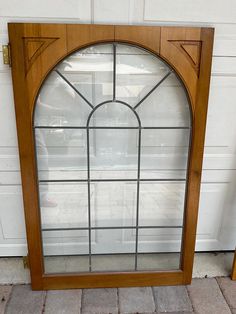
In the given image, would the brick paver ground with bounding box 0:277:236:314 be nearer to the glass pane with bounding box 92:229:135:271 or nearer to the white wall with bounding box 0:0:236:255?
the glass pane with bounding box 92:229:135:271

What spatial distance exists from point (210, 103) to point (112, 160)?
0.69 metres

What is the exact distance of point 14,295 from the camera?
161 cm

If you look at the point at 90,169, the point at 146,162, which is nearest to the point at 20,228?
the point at 90,169

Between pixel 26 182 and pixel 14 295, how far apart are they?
739 millimetres

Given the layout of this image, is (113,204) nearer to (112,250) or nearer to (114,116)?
(112,250)

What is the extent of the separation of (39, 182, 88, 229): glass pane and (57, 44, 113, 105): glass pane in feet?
1.83

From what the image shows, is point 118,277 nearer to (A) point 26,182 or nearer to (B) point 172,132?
(A) point 26,182

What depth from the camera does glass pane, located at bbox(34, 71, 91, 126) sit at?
56.4 inches

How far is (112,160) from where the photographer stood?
62.3 inches

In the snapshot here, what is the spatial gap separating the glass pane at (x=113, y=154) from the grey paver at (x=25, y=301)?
0.81 m

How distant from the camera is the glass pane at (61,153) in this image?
151cm

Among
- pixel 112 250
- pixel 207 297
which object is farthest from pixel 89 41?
pixel 207 297

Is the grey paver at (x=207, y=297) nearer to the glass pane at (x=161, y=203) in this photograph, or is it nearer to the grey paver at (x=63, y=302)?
the glass pane at (x=161, y=203)

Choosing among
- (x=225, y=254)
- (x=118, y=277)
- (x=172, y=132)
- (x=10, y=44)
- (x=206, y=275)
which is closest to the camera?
(x=10, y=44)
